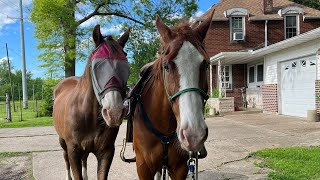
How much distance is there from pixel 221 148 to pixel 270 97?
9.28m

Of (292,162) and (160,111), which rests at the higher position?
(160,111)

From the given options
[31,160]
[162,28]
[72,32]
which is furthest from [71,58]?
[162,28]

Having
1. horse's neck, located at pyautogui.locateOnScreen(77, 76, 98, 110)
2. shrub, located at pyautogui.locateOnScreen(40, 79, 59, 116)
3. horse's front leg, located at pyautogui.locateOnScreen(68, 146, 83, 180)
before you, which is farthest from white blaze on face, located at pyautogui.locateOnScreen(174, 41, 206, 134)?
shrub, located at pyautogui.locateOnScreen(40, 79, 59, 116)

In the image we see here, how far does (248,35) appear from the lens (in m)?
20.2

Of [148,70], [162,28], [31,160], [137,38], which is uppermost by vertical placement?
[137,38]

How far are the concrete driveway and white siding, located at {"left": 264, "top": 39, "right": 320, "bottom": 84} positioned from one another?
3.12 m

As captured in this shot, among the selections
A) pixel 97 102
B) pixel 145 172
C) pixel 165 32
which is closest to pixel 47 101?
pixel 97 102

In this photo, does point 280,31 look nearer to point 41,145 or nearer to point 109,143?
point 41,145

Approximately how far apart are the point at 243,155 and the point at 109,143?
151 inches

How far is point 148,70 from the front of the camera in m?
3.36

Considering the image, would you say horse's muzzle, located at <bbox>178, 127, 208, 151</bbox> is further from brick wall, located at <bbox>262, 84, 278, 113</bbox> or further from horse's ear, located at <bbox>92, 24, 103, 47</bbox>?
brick wall, located at <bbox>262, 84, 278, 113</bbox>

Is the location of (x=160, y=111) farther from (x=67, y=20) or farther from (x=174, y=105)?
(x=67, y=20)

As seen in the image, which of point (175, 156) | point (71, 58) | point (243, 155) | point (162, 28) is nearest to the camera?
point (162, 28)

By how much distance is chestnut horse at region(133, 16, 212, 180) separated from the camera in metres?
1.92
